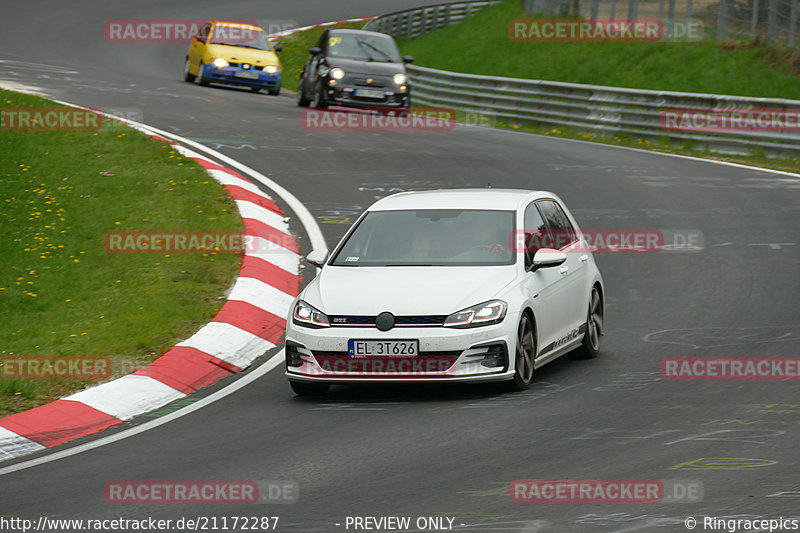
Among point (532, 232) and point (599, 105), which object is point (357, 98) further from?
point (532, 232)

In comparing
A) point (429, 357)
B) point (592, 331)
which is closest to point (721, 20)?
point (592, 331)

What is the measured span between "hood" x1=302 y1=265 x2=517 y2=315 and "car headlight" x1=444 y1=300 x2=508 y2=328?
0.04 meters

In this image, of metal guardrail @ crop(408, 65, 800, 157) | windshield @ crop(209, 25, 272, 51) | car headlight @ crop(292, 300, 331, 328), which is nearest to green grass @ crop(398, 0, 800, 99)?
metal guardrail @ crop(408, 65, 800, 157)

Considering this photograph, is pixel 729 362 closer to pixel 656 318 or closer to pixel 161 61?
pixel 656 318

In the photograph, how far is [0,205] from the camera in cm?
1520

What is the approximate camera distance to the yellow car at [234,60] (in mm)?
30922

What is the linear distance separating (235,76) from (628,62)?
32.1 feet

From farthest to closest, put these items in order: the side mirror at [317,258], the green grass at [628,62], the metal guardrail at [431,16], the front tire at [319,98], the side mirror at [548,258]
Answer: the metal guardrail at [431,16] → the green grass at [628,62] → the front tire at [319,98] → the side mirror at [317,258] → the side mirror at [548,258]

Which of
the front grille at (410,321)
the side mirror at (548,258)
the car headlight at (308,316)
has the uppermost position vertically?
the side mirror at (548,258)

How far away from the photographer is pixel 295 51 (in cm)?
4544

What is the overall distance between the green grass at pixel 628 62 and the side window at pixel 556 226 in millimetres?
17783

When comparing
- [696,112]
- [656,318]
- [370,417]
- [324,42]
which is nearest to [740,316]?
[656,318]

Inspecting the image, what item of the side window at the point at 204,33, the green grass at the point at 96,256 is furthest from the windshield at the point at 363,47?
the green grass at the point at 96,256

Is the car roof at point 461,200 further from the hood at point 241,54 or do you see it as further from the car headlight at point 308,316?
the hood at point 241,54
